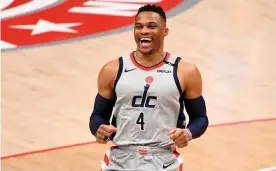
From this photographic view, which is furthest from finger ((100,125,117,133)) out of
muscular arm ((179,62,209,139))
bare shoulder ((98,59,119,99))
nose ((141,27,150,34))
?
nose ((141,27,150,34))

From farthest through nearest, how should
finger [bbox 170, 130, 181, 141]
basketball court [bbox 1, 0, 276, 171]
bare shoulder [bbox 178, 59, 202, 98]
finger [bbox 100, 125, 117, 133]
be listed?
basketball court [bbox 1, 0, 276, 171] → bare shoulder [bbox 178, 59, 202, 98] → finger [bbox 100, 125, 117, 133] → finger [bbox 170, 130, 181, 141]

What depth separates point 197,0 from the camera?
1386 centimetres

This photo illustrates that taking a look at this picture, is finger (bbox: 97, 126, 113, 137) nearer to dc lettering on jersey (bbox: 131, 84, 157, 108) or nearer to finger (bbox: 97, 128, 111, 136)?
finger (bbox: 97, 128, 111, 136)

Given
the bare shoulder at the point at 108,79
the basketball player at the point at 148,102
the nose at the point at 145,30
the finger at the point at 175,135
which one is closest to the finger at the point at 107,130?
the basketball player at the point at 148,102

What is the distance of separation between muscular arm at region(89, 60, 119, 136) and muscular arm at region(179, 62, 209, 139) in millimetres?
446

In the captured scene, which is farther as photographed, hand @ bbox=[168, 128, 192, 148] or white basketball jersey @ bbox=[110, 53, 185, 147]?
white basketball jersey @ bbox=[110, 53, 185, 147]

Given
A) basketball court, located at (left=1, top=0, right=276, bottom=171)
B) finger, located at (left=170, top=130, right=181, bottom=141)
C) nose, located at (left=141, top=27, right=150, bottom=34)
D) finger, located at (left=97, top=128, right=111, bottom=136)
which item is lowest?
basketball court, located at (left=1, top=0, right=276, bottom=171)

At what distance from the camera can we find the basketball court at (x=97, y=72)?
766 centimetres

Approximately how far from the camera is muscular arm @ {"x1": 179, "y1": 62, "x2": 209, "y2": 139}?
167 inches

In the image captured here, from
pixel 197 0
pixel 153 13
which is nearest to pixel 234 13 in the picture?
pixel 197 0

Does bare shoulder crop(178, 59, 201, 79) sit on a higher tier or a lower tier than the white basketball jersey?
higher

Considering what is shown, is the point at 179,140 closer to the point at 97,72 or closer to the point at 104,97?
the point at 104,97

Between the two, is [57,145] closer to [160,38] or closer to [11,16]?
[160,38]

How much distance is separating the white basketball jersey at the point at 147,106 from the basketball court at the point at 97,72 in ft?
10.2
